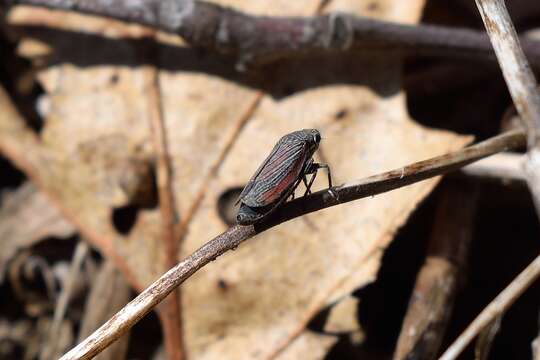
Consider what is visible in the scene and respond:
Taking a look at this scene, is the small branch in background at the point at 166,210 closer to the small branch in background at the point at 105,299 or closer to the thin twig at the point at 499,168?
the small branch in background at the point at 105,299

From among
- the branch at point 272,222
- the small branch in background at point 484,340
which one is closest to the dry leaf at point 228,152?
the branch at point 272,222

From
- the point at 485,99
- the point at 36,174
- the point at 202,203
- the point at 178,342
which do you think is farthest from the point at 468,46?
the point at 36,174

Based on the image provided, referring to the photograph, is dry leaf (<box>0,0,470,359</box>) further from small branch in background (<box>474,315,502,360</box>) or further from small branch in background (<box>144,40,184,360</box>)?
small branch in background (<box>474,315,502,360</box>)

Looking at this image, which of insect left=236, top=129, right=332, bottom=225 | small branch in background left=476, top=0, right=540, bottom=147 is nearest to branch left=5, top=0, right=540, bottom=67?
insect left=236, top=129, right=332, bottom=225

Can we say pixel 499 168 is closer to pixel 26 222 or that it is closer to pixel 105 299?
pixel 105 299

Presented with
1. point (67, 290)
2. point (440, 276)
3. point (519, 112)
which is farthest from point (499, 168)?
point (67, 290)

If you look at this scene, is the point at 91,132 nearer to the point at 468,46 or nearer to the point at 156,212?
the point at 156,212
